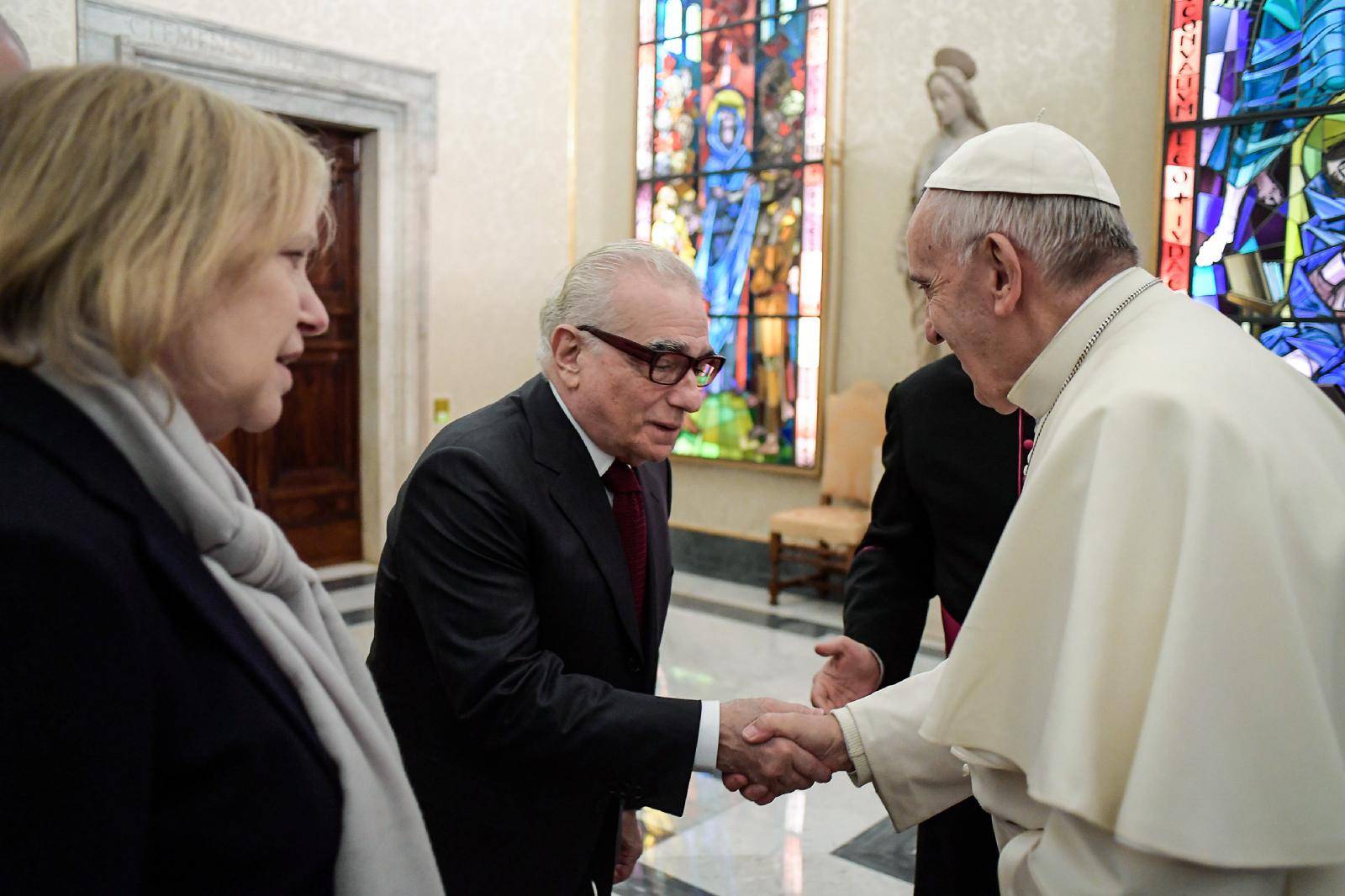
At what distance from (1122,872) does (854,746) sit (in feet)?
2.56

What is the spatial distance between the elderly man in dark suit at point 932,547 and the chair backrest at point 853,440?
4.17 meters

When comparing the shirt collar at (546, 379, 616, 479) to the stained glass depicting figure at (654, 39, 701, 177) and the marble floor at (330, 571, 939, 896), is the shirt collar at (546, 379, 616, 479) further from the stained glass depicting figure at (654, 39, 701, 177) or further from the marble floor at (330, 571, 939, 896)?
the stained glass depicting figure at (654, 39, 701, 177)

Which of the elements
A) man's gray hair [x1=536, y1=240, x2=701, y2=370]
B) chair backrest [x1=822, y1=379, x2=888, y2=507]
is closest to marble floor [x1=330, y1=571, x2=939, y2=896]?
chair backrest [x1=822, y1=379, x2=888, y2=507]

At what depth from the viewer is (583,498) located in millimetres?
1815

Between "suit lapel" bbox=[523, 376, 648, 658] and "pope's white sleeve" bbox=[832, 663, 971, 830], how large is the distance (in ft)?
1.37

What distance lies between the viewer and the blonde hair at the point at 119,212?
862 millimetres

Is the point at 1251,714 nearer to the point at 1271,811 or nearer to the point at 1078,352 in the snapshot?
the point at 1271,811

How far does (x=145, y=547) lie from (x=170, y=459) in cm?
8

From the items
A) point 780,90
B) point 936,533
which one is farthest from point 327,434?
point 936,533

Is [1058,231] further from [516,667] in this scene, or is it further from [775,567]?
[775,567]

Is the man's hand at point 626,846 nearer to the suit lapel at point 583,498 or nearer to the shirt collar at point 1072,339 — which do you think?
the suit lapel at point 583,498

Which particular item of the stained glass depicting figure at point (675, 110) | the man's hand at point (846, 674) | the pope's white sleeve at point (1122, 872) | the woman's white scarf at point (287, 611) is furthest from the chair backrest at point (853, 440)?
the woman's white scarf at point (287, 611)

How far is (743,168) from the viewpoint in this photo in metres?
7.38

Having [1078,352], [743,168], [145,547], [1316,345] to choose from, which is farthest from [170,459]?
[743,168]
